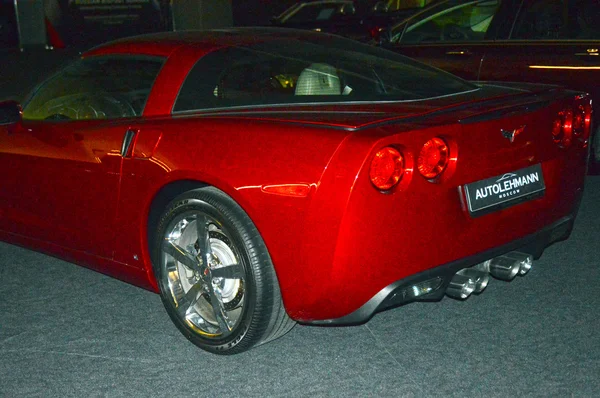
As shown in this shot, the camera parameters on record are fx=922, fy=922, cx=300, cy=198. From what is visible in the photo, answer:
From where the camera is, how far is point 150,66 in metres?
4.20

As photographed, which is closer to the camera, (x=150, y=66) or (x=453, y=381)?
(x=453, y=381)

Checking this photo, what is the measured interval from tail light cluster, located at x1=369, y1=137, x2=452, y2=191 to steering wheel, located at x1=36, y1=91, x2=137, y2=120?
55.7 inches

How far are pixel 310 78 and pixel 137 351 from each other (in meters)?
1.39

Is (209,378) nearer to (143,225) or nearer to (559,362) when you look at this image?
(143,225)

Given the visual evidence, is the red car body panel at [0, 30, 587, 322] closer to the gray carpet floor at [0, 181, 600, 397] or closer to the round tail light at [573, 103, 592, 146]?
the round tail light at [573, 103, 592, 146]

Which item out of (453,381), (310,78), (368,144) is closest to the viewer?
(368,144)

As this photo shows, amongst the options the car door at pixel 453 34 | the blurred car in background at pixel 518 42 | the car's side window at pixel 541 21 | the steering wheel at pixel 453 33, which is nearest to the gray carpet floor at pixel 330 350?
the blurred car in background at pixel 518 42

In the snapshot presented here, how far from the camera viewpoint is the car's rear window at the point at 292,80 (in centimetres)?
392

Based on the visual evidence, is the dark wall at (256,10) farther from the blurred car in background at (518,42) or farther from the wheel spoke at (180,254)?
the wheel spoke at (180,254)

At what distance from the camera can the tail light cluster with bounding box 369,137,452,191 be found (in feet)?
10.5

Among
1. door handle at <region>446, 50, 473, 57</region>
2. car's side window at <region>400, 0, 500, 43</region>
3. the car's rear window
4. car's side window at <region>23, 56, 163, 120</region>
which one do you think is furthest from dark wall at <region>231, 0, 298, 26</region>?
the car's rear window

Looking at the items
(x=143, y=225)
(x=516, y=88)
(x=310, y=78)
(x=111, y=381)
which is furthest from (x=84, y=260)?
(x=516, y=88)

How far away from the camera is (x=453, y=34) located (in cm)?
792

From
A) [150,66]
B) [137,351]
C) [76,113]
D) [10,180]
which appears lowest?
[137,351]
